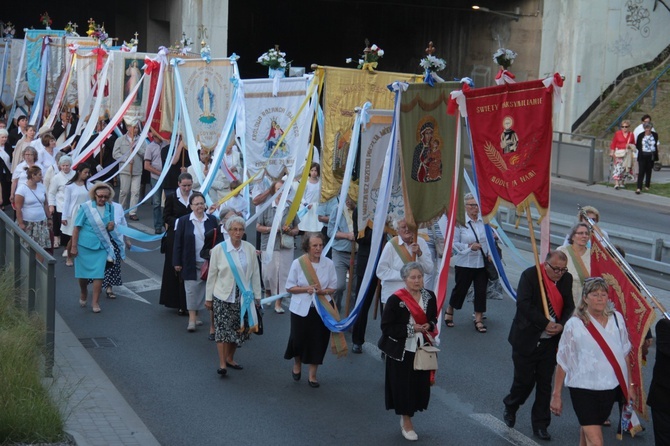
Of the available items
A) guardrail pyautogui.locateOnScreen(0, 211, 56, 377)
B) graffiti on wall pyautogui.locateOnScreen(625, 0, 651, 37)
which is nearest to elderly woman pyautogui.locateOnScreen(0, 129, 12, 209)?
guardrail pyautogui.locateOnScreen(0, 211, 56, 377)

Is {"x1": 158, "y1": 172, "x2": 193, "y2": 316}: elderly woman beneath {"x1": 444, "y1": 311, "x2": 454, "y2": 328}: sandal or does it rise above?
above

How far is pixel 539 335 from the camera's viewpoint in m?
8.93

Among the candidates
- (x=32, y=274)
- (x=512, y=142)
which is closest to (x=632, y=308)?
(x=512, y=142)

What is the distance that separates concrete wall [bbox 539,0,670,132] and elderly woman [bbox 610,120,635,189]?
603 cm

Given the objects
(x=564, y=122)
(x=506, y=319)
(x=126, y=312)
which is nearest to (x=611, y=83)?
(x=564, y=122)

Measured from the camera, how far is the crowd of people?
7926 millimetres

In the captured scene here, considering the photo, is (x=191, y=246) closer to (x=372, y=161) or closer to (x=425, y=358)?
(x=372, y=161)

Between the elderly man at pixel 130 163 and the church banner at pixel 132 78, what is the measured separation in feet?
0.82

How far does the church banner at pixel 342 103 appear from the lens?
42.4 ft

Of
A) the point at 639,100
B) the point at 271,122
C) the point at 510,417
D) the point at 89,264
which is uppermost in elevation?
the point at 639,100

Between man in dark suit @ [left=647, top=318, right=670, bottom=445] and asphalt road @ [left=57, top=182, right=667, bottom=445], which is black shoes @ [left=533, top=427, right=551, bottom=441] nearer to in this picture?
asphalt road @ [left=57, top=182, right=667, bottom=445]

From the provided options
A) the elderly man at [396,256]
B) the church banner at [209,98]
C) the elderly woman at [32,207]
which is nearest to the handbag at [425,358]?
the elderly man at [396,256]

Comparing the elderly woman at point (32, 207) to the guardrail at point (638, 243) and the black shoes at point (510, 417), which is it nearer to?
the guardrail at point (638, 243)

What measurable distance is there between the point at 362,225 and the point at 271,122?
3632mm
